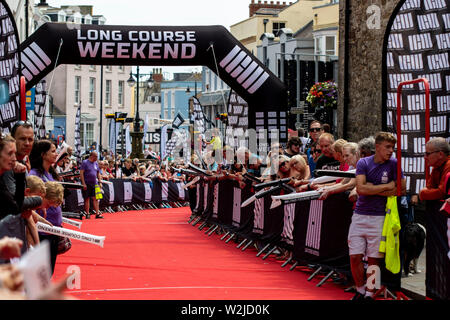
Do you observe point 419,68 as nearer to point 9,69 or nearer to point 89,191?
point 9,69

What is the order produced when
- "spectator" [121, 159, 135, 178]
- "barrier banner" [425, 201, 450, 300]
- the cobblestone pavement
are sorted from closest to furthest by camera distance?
"barrier banner" [425, 201, 450, 300]
the cobblestone pavement
"spectator" [121, 159, 135, 178]

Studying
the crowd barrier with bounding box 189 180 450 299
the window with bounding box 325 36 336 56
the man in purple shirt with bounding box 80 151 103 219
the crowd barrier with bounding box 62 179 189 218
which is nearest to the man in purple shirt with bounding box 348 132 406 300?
the crowd barrier with bounding box 189 180 450 299

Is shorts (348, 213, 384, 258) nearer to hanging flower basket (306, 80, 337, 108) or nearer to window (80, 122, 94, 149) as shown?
hanging flower basket (306, 80, 337, 108)

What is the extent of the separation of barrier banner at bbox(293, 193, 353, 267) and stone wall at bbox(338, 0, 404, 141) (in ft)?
19.1

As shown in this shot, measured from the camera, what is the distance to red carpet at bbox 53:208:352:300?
926 centimetres

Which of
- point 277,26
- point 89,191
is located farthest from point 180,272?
point 277,26

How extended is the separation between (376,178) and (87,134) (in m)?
70.7

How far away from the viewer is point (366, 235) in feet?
28.0

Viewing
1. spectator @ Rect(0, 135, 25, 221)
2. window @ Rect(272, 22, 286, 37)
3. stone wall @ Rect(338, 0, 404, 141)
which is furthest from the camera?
window @ Rect(272, 22, 286, 37)

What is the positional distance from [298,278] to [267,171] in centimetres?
320

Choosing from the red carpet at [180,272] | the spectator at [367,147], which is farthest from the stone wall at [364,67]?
the spectator at [367,147]
